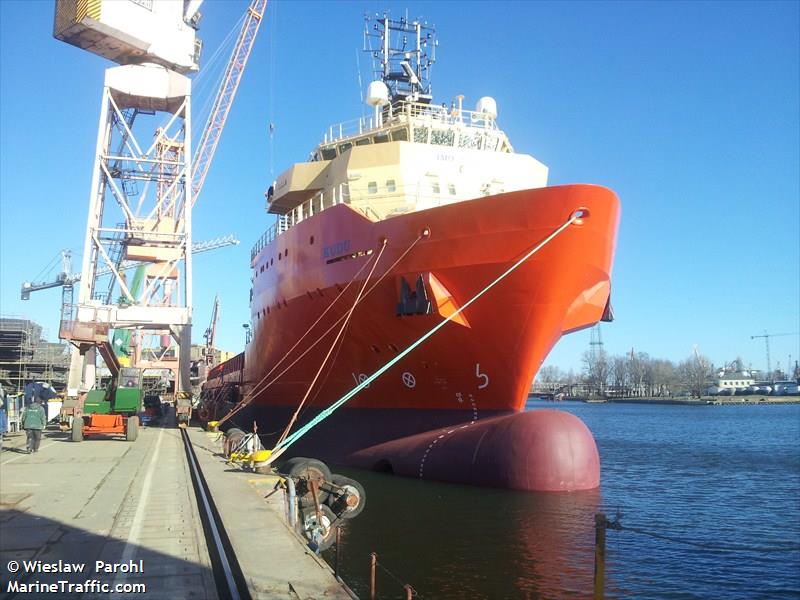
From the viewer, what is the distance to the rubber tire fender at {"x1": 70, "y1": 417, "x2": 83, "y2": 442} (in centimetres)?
1738

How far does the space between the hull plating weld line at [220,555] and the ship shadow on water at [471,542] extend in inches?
79.7

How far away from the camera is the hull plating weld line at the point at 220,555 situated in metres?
5.28

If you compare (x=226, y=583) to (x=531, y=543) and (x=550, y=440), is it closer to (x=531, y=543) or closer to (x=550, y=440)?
(x=531, y=543)

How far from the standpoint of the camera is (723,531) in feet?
39.8

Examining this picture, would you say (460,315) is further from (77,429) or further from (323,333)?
(77,429)

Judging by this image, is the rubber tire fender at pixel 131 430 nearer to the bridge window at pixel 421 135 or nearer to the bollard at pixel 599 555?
the bridge window at pixel 421 135

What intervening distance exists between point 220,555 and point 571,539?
22.3 ft

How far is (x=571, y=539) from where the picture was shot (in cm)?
1079

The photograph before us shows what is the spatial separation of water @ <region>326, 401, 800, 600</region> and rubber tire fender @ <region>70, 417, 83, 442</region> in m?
8.22

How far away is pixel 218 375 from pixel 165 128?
16872 mm

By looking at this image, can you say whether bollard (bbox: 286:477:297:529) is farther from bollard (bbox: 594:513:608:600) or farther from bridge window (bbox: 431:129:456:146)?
bridge window (bbox: 431:129:456:146)

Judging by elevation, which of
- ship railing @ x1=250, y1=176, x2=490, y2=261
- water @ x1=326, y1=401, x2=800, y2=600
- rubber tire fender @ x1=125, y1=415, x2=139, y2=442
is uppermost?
ship railing @ x1=250, y1=176, x2=490, y2=261

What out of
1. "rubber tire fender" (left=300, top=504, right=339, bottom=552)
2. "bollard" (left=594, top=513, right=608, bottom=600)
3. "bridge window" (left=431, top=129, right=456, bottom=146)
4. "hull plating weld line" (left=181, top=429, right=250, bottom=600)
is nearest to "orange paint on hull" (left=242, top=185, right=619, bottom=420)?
"bridge window" (left=431, top=129, right=456, bottom=146)

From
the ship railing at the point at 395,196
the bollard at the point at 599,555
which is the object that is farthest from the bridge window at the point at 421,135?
the bollard at the point at 599,555
